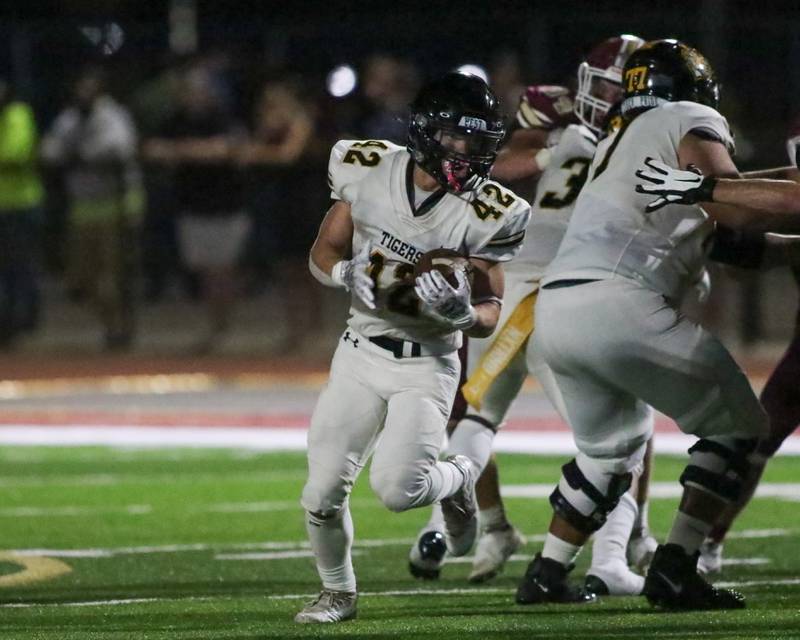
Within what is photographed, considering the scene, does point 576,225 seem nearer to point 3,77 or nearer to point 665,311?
point 665,311

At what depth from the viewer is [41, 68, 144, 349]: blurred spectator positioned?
15.5m

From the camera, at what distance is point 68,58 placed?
58.4 feet

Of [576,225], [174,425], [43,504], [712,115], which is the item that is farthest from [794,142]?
[174,425]

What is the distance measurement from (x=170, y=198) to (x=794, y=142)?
32.8 ft

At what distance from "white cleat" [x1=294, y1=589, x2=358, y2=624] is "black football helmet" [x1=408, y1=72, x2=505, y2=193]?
135cm

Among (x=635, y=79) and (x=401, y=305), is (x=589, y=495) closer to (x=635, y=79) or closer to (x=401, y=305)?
(x=401, y=305)

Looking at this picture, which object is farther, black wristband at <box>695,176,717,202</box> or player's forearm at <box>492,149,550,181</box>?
player's forearm at <box>492,149,550,181</box>

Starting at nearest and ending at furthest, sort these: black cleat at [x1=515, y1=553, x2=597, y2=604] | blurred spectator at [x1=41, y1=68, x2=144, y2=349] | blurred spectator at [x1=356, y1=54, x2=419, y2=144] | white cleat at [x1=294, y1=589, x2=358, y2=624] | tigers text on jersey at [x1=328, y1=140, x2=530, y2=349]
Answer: white cleat at [x1=294, y1=589, x2=358, y2=624]
tigers text on jersey at [x1=328, y1=140, x2=530, y2=349]
black cleat at [x1=515, y1=553, x2=597, y2=604]
blurred spectator at [x1=356, y1=54, x2=419, y2=144]
blurred spectator at [x1=41, y1=68, x2=144, y2=349]

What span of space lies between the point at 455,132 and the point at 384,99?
9.19 m

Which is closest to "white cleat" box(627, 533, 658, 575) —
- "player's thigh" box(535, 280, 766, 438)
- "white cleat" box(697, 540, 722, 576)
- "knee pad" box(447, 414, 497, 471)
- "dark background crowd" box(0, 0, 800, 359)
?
"white cleat" box(697, 540, 722, 576)

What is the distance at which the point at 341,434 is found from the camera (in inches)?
232

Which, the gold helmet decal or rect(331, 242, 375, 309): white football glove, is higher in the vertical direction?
the gold helmet decal

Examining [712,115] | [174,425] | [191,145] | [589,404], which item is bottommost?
[174,425]

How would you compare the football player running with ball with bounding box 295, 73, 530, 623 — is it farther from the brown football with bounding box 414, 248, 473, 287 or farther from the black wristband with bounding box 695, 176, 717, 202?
the black wristband with bounding box 695, 176, 717, 202
